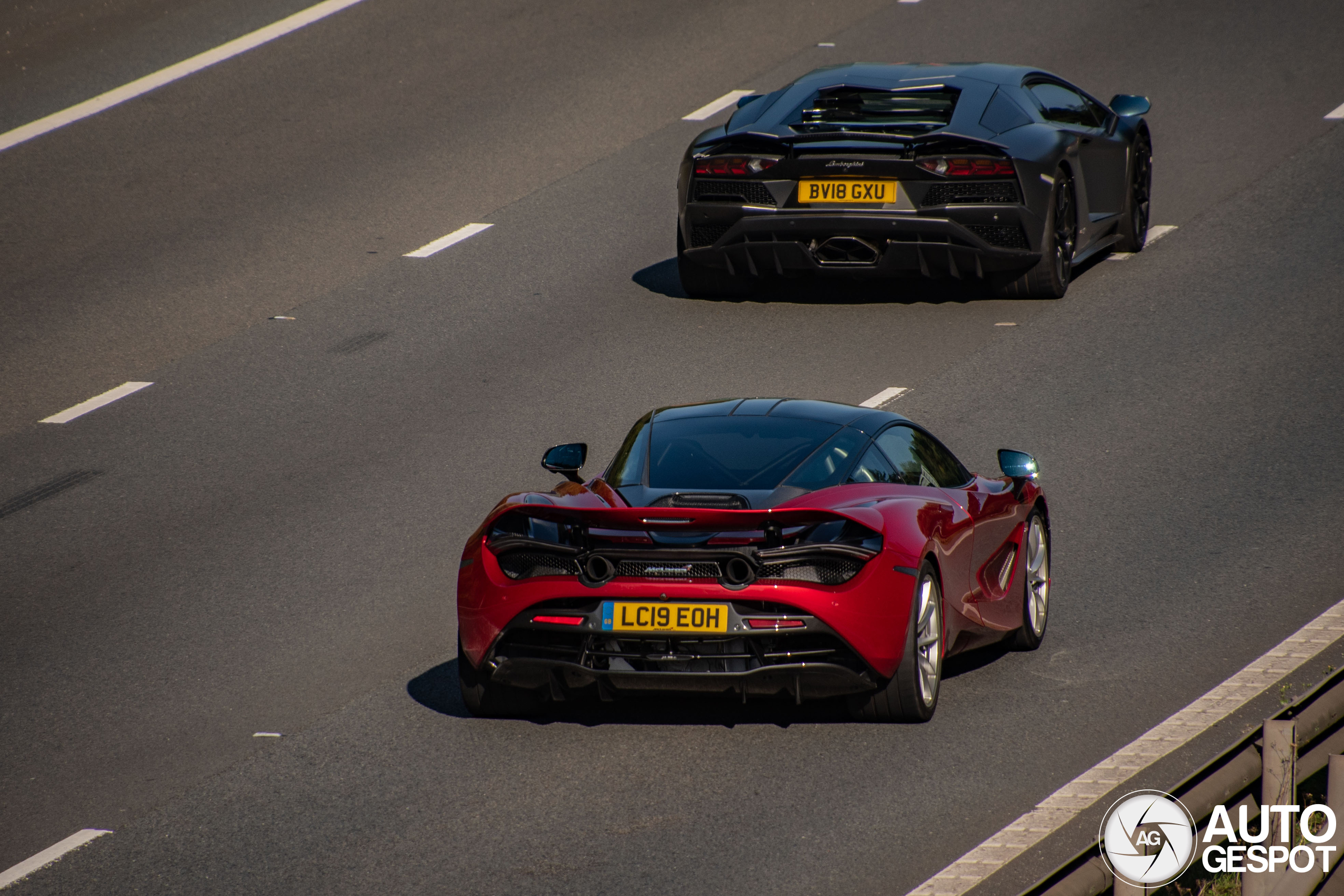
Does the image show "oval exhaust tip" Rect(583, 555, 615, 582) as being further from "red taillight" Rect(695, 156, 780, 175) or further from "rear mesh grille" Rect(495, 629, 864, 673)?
"red taillight" Rect(695, 156, 780, 175)

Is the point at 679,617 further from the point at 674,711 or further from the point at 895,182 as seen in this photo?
the point at 895,182

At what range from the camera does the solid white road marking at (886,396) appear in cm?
1227

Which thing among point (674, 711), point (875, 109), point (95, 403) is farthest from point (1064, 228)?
point (674, 711)

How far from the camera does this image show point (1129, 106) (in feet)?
50.2

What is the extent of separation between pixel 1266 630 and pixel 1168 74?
44.5 ft

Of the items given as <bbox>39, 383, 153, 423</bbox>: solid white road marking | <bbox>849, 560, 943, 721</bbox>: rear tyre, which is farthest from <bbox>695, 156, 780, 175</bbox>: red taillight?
<bbox>849, 560, 943, 721</bbox>: rear tyre

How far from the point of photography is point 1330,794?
5.19m

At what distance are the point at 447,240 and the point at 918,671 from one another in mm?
9975

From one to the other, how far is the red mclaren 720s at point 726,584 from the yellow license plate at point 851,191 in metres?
5.84

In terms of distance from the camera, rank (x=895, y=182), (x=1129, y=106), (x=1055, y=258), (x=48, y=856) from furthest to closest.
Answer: (x=1129, y=106)
(x=1055, y=258)
(x=895, y=182)
(x=48, y=856)

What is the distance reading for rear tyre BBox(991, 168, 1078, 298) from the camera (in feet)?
45.6

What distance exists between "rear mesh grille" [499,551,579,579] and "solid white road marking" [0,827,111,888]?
171 cm

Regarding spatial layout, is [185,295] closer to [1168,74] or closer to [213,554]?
[213,554]

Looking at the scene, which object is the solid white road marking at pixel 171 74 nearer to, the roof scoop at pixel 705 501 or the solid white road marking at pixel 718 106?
the solid white road marking at pixel 718 106
